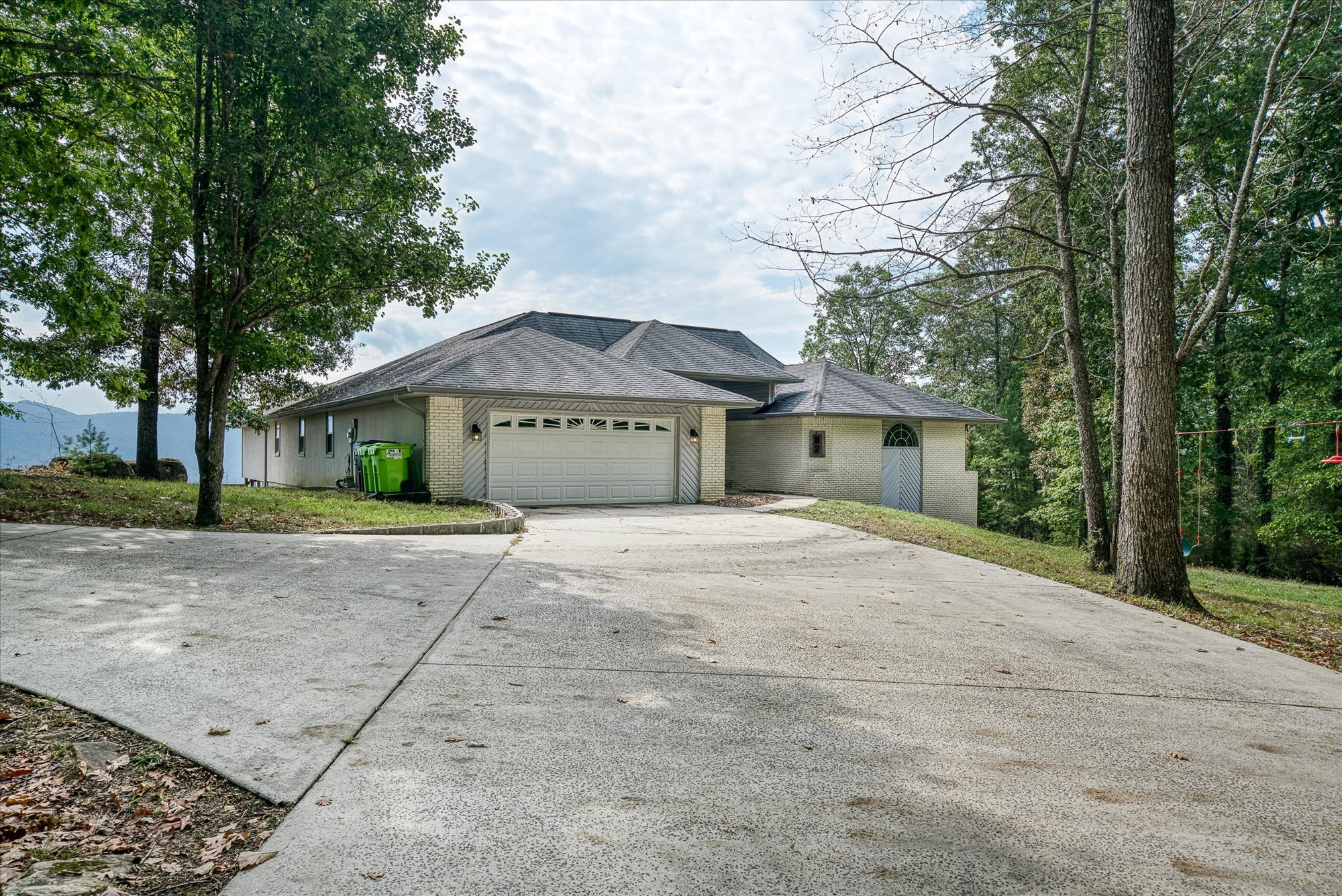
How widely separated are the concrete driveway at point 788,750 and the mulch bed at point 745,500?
34.0ft

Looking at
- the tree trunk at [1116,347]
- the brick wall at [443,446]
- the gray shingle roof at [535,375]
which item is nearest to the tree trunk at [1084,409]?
the tree trunk at [1116,347]

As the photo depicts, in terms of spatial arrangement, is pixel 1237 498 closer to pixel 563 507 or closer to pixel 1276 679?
pixel 563 507

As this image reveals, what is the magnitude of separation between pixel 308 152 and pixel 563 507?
815cm

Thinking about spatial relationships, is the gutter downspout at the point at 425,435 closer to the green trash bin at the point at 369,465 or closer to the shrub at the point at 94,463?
the green trash bin at the point at 369,465

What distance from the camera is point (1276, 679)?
203 inches

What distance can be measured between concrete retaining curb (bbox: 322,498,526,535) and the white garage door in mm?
3506

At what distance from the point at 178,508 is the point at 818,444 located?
14.8 metres

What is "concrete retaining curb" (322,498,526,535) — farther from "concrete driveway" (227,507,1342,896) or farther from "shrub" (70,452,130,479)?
"shrub" (70,452,130,479)

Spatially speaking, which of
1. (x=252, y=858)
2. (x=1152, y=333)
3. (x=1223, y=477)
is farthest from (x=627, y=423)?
(x=1223, y=477)

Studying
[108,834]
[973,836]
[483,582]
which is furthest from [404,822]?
[483,582]

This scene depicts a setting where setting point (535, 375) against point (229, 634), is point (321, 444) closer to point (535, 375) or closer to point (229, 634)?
point (535, 375)

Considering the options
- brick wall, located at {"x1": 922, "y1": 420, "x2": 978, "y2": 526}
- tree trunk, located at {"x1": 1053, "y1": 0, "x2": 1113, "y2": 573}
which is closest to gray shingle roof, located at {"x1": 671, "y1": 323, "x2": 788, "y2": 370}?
brick wall, located at {"x1": 922, "y1": 420, "x2": 978, "y2": 526}

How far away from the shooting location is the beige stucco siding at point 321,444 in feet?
52.7

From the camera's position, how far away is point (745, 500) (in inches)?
703
